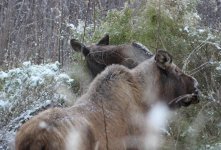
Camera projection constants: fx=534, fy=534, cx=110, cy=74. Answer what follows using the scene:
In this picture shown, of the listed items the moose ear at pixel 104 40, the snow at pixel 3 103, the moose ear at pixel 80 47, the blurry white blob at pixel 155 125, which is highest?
the moose ear at pixel 104 40

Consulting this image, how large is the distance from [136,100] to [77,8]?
7.82m

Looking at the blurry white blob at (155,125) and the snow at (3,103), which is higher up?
the blurry white blob at (155,125)

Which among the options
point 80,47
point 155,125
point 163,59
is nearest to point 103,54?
point 80,47

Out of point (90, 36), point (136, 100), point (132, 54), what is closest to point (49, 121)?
point (136, 100)

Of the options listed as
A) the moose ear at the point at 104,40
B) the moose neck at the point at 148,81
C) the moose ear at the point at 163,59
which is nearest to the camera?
the moose neck at the point at 148,81

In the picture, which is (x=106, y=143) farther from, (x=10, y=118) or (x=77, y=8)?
(x=77, y=8)

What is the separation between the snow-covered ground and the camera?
23.7ft

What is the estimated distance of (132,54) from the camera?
8078 mm

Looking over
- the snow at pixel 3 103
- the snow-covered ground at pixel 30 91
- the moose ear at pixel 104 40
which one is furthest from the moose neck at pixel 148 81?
the moose ear at pixel 104 40

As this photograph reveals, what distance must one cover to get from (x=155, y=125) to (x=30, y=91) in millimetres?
2273

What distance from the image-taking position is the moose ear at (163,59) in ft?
20.1

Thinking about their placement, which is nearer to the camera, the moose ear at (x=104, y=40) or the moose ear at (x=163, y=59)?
the moose ear at (x=163, y=59)

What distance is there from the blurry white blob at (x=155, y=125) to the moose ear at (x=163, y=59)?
1.51ft

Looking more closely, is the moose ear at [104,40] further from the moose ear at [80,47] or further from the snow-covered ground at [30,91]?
the snow-covered ground at [30,91]
